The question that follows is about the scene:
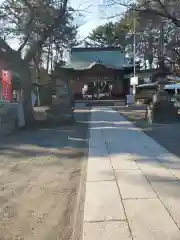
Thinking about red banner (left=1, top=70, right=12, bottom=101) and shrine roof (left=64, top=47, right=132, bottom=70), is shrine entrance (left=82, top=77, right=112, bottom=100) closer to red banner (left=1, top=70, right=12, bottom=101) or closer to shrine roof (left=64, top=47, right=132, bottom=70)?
shrine roof (left=64, top=47, right=132, bottom=70)

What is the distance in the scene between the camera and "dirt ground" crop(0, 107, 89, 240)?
4.75m

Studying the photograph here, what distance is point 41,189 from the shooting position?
259 inches

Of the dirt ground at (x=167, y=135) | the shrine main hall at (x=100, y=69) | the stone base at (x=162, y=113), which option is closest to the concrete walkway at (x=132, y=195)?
the dirt ground at (x=167, y=135)

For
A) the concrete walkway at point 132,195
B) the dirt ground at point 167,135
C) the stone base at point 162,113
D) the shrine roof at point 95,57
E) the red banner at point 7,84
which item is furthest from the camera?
the shrine roof at point 95,57

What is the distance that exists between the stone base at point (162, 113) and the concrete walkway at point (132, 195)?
8872mm

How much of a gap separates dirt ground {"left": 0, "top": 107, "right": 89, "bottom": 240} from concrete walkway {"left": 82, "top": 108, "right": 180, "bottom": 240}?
0.23m

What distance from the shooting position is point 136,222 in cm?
460

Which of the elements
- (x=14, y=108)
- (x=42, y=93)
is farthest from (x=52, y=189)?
(x=42, y=93)

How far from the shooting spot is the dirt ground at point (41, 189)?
4.75 meters

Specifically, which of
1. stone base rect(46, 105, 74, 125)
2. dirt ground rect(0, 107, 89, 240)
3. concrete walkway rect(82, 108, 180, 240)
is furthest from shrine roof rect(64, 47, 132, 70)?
concrete walkway rect(82, 108, 180, 240)

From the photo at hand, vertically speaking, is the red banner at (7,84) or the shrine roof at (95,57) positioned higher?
the shrine roof at (95,57)

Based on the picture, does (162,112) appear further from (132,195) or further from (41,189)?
(132,195)

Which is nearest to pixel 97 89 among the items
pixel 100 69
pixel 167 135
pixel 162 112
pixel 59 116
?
pixel 100 69

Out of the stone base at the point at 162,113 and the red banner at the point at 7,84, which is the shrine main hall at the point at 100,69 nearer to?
the red banner at the point at 7,84
